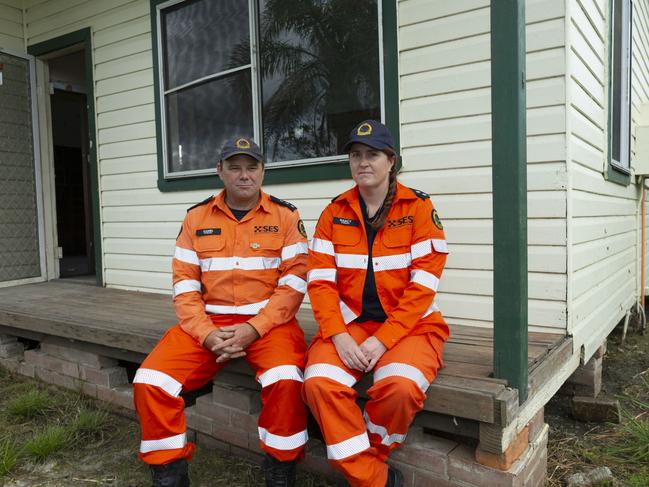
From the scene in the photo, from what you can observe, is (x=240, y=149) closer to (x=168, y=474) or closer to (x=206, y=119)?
(x=168, y=474)

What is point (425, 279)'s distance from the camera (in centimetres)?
224

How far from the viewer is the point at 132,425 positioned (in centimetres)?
322

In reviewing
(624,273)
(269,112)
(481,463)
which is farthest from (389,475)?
(624,273)

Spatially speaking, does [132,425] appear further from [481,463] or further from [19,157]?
[19,157]

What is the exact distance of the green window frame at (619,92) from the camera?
3.81 m

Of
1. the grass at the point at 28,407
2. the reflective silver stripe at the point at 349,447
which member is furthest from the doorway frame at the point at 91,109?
the reflective silver stripe at the point at 349,447

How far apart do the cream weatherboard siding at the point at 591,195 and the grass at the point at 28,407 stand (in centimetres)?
317

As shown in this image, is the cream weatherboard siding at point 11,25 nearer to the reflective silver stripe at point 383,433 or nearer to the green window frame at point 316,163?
the green window frame at point 316,163

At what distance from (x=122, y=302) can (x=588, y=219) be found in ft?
11.3

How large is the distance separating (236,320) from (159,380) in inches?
18.7

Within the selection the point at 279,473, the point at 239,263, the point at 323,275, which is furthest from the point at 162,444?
the point at 323,275

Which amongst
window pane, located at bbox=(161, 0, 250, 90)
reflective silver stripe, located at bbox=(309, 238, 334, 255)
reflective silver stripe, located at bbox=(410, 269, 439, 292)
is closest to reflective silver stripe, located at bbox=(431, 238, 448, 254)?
reflective silver stripe, located at bbox=(410, 269, 439, 292)

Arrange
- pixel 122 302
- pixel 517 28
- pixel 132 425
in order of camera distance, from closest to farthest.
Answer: pixel 517 28 < pixel 132 425 < pixel 122 302

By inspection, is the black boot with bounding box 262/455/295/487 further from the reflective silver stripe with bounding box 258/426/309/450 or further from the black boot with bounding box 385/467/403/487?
the black boot with bounding box 385/467/403/487
